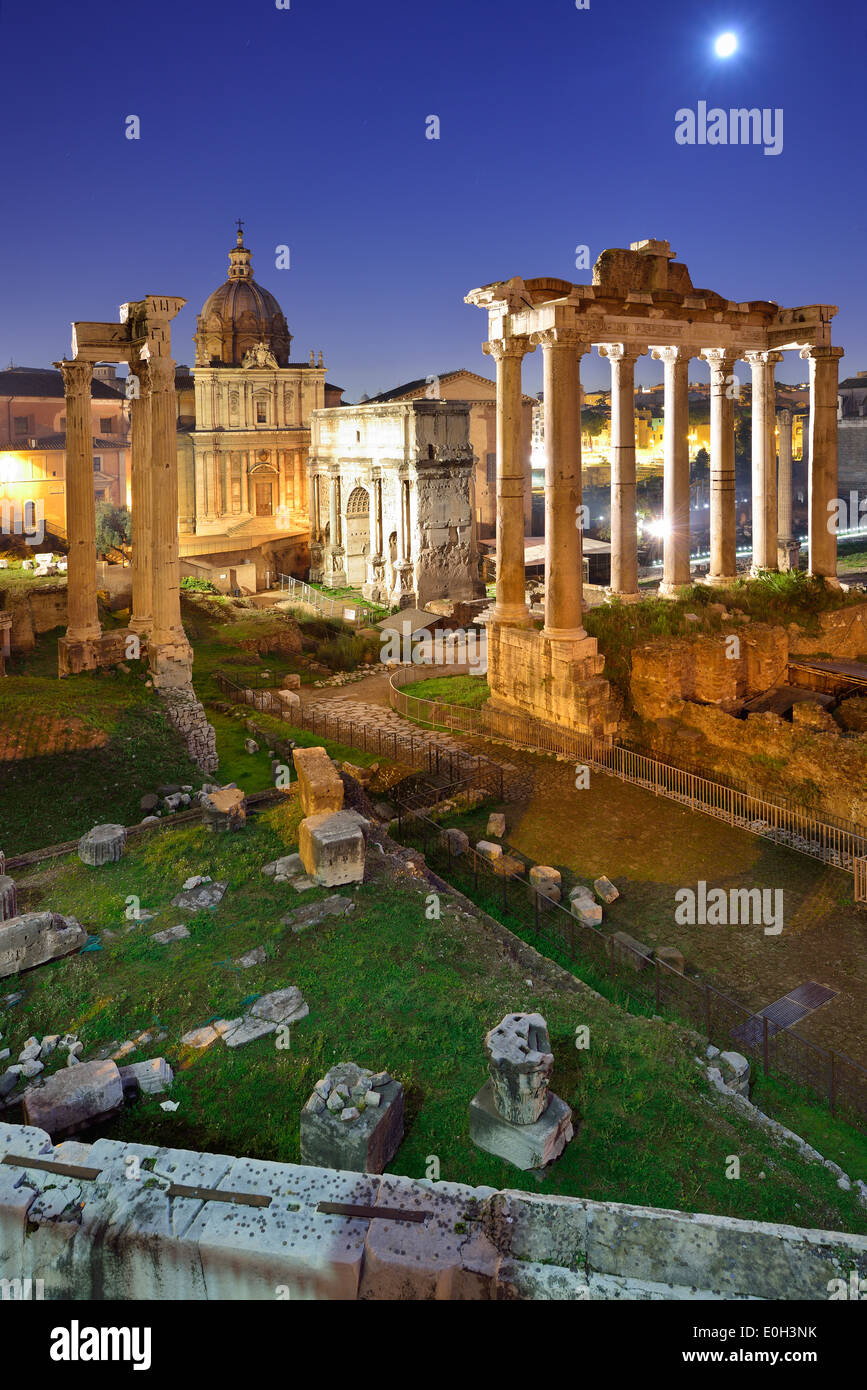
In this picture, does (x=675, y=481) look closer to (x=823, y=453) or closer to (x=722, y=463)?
(x=722, y=463)

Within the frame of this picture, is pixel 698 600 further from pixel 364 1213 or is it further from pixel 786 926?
pixel 364 1213

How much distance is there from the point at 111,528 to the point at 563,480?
107 ft

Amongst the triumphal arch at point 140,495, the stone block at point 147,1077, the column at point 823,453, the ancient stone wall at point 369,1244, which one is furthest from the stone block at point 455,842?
the column at point 823,453

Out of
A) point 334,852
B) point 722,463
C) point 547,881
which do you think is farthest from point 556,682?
point 334,852

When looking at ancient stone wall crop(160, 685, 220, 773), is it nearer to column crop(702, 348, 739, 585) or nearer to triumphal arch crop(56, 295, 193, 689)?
triumphal arch crop(56, 295, 193, 689)

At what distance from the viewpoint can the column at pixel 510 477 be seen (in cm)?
2005

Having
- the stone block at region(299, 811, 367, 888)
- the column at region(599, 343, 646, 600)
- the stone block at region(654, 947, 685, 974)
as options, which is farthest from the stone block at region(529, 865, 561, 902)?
the column at region(599, 343, 646, 600)

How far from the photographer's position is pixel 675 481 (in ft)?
72.3

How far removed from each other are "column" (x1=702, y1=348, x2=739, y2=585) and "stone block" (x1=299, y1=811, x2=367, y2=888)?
14.0m

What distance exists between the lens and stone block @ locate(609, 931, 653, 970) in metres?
11.3

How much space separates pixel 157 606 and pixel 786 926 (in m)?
12.9

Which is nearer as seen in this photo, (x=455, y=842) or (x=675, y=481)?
(x=455, y=842)

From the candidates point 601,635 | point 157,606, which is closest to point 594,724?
point 601,635
